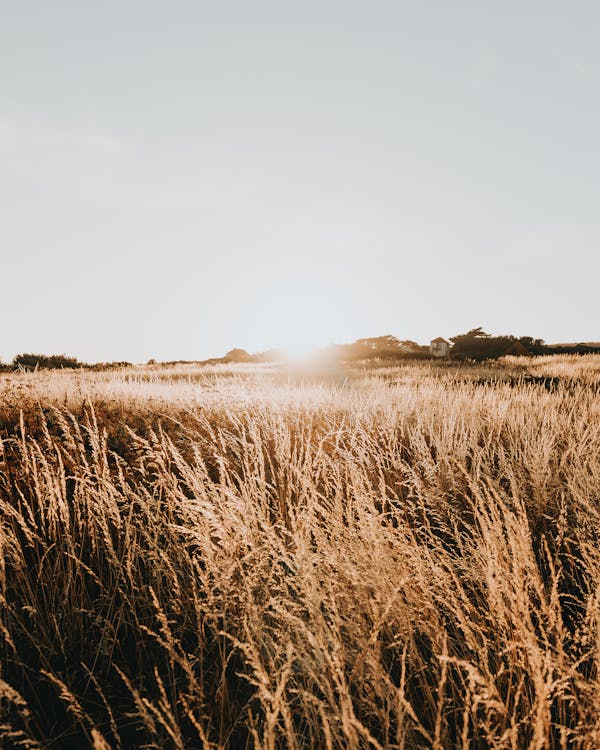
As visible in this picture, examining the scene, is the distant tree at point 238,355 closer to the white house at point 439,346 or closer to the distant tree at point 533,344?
the white house at point 439,346

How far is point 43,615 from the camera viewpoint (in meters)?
2.40

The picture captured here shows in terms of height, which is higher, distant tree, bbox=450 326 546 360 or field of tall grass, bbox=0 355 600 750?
distant tree, bbox=450 326 546 360

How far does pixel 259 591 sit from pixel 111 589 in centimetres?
99

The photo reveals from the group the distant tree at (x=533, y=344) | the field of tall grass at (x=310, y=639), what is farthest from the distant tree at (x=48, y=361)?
the distant tree at (x=533, y=344)

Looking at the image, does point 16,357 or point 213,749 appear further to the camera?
point 16,357

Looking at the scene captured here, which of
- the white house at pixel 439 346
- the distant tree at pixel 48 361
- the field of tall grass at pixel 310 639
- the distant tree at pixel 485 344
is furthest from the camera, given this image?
the white house at pixel 439 346

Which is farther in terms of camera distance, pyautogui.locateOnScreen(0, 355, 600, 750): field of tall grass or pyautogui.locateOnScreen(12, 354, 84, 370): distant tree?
pyautogui.locateOnScreen(12, 354, 84, 370): distant tree

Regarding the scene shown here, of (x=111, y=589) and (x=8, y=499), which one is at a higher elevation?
(x=8, y=499)

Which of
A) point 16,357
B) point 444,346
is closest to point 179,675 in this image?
point 16,357

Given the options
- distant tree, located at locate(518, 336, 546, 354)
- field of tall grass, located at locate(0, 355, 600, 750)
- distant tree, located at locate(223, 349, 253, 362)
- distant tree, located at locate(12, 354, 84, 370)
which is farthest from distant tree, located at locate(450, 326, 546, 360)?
field of tall grass, located at locate(0, 355, 600, 750)

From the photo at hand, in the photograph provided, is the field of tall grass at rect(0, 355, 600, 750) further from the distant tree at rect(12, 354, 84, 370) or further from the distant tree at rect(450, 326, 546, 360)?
the distant tree at rect(450, 326, 546, 360)

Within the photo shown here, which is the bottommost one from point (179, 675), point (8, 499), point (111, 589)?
point (179, 675)

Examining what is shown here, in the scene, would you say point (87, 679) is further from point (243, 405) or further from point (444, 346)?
point (444, 346)

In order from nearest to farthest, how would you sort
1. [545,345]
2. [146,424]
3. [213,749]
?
[213,749]
[146,424]
[545,345]
